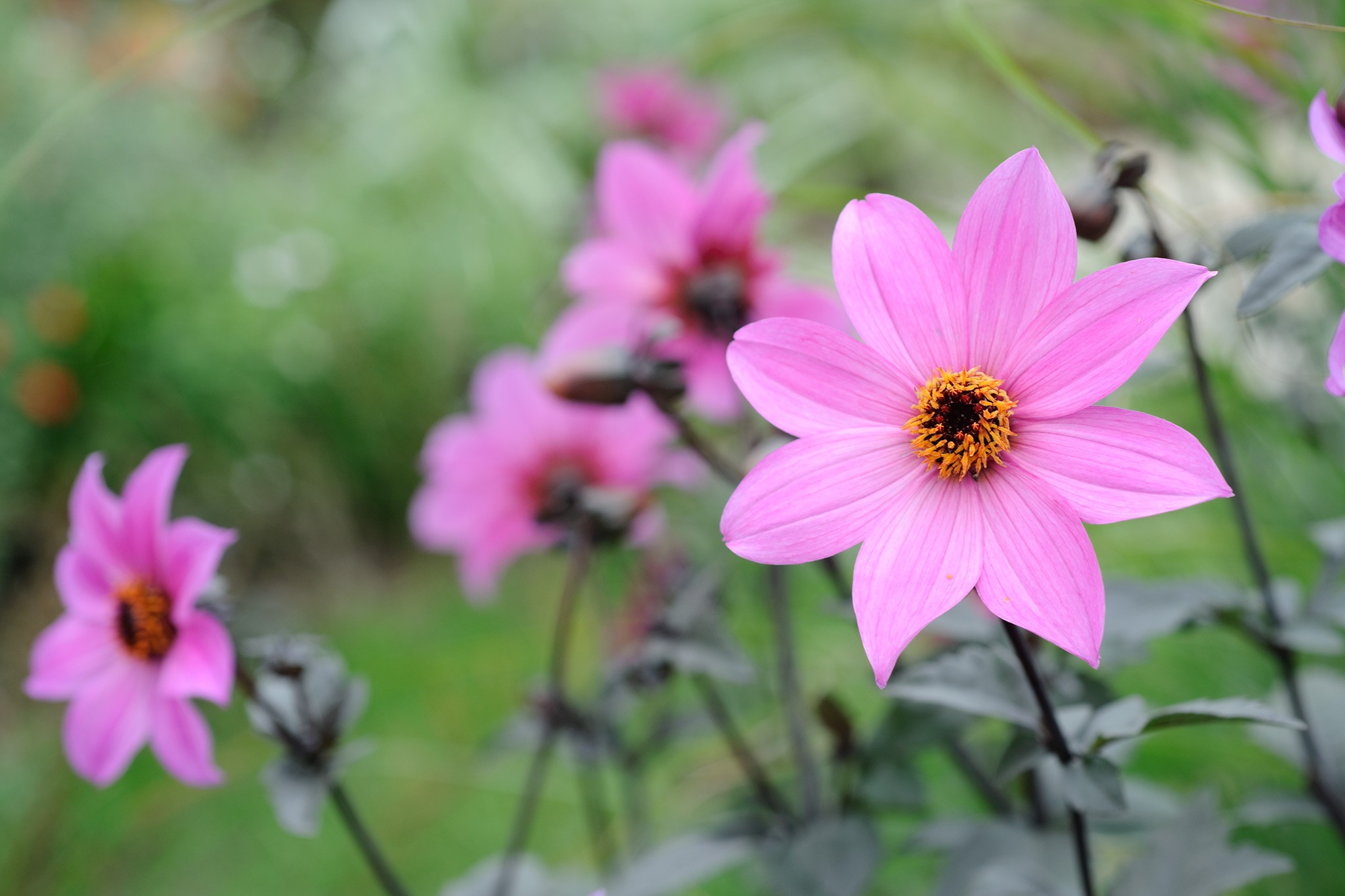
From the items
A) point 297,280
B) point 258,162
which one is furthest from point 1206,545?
point 258,162

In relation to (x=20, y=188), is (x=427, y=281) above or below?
below

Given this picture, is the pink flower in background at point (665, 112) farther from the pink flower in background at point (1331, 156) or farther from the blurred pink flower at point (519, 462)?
the pink flower in background at point (1331, 156)

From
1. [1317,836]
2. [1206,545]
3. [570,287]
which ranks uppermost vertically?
[570,287]

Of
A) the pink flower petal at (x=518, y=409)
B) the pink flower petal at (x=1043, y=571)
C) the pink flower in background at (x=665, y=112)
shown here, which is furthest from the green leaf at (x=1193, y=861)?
the pink flower in background at (x=665, y=112)

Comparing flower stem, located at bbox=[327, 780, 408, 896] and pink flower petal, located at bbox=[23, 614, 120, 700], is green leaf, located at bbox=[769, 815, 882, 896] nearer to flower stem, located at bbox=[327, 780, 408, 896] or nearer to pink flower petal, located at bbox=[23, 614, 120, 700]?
flower stem, located at bbox=[327, 780, 408, 896]

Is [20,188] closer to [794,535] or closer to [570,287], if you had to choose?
[570,287]

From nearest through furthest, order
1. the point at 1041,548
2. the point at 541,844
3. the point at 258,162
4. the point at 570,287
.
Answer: the point at 1041,548 < the point at 570,287 < the point at 541,844 < the point at 258,162
